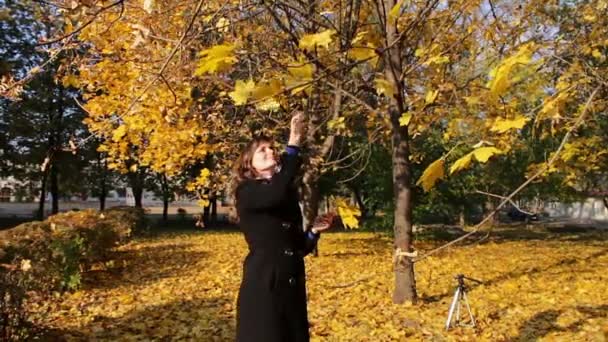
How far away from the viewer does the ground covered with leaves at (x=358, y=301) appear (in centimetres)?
552

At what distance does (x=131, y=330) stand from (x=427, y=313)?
3.28m

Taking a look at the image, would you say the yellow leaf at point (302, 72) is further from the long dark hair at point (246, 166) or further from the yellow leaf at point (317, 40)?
the long dark hair at point (246, 166)

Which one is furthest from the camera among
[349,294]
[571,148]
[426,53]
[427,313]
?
[349,294]

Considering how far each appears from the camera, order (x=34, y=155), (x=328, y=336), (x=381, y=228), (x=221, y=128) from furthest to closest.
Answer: (x=34, y=155)
(x=381, y=228)
(x=221, y=128)
(x=328, y=336)

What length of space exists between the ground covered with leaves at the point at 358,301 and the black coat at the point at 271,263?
7.06ft

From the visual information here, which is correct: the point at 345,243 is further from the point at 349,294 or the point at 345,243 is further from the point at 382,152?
the point at 349,294

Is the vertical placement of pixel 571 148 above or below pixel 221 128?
below

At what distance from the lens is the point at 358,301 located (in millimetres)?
6992

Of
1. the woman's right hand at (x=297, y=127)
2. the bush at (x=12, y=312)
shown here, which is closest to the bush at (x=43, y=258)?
the bush at (x=12, y=312)

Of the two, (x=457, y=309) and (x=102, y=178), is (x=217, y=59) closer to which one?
(x=457, y=309)

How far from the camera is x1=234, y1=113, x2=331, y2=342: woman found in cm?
300

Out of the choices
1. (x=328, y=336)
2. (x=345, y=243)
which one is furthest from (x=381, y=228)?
(x=328, y=336)

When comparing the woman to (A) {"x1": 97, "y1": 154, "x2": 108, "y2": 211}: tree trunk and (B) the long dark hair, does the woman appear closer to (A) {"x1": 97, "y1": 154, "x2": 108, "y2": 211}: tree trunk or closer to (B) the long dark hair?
(B) the long dark hair

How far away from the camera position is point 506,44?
580cm
